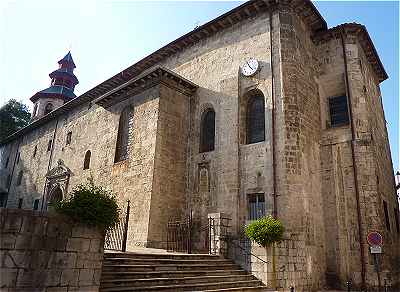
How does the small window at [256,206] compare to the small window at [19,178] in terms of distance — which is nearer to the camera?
the small window at [256,206]

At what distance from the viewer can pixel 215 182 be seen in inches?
558

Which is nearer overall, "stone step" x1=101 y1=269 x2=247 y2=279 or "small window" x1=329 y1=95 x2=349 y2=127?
"stone step" x1=101 y1=269 x2=247 y2=279

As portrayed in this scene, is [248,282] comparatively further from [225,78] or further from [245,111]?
[225,78]

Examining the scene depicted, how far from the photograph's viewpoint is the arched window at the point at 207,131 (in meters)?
15.4

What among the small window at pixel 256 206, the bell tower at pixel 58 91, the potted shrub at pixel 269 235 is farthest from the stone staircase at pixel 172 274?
the bell tower at pixel 58 91

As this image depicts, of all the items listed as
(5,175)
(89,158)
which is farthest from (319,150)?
(5,175)

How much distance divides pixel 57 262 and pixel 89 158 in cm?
1502

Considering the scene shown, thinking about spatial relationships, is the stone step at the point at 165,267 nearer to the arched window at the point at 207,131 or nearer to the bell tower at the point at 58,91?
the arched window at the point at 207,131

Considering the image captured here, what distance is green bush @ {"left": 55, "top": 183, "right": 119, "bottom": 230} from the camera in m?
6.97

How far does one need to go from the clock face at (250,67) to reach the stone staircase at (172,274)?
8090 millimetres

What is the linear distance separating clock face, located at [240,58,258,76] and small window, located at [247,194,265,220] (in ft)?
17.9

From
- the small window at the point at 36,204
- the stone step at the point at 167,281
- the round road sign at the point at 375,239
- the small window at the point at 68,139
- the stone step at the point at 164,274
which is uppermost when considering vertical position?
the small window at the point at 68,139

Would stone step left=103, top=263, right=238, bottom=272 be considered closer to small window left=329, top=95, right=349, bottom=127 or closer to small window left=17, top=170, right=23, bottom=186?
small window left=329, top=95, right=349, bottom=127

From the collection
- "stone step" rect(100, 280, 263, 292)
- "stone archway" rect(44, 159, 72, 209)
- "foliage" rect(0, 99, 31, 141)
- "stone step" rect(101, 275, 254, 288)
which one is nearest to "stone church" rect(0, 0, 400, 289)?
"stone step" rect(100, 280, 263, 292)
